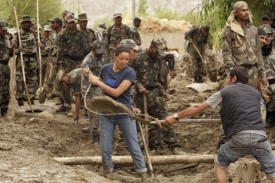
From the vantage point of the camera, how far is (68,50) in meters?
14.3

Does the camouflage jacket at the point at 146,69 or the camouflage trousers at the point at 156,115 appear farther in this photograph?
the camouflage trousers at the point at 156,115

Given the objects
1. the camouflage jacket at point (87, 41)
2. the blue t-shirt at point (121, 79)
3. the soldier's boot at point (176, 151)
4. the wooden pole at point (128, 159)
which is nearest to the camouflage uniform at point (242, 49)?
the wooden pole at point (128, 159)

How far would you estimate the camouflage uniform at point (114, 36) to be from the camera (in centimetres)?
1736

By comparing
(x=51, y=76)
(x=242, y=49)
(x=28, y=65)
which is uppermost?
(x=242, y=49)

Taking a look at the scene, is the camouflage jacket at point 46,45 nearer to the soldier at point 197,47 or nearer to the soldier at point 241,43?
the soldier at point 197,47

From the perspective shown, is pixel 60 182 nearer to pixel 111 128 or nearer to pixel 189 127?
pixel 111 128

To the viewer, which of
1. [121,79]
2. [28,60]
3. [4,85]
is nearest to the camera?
[121,79]

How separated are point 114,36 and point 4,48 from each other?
169 inches

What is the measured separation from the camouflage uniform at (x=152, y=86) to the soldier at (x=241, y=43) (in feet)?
4.52

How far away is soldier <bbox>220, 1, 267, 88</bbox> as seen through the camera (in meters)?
9.72

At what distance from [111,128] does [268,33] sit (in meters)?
3.92

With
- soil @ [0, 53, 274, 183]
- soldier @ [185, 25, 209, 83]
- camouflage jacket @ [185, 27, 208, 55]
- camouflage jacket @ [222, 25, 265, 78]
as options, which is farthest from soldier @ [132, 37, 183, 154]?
camouflage jacket @ [185, 27, 208, 55]

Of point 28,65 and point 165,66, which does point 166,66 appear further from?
point 28,65

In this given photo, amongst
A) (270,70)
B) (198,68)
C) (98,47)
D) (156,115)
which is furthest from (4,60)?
(198,68)
